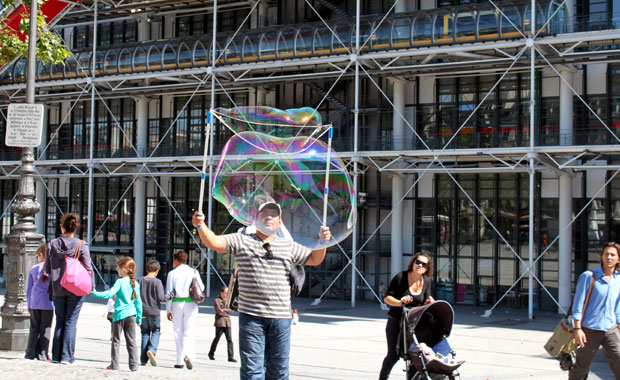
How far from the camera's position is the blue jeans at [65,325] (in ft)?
32.7

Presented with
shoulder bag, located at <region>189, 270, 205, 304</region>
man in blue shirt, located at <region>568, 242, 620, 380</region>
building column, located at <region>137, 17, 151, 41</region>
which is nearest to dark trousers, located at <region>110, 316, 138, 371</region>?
shoulder bag, located at <region>189, 270, 205, 304</region>

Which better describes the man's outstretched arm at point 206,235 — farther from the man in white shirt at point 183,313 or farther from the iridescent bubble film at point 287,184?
the man in white shirt at point 183,313

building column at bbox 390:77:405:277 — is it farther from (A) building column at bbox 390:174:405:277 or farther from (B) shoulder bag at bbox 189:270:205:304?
(B) shoulder bag at bbox 189:270:205:304

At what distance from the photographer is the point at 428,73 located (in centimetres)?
2719

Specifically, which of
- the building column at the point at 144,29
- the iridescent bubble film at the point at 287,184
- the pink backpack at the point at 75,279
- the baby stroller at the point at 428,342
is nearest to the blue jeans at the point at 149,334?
the pink backpack at the point at 75,279

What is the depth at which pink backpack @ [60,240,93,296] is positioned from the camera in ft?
31.8

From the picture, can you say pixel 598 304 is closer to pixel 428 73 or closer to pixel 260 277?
pixel 260 277

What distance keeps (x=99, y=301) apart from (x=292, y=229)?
20.0 m

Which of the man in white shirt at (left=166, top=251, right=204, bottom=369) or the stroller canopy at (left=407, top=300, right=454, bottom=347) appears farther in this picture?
the man in white shirt at (left=166, top=251, right=204, bottom=369)

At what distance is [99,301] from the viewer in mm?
26500

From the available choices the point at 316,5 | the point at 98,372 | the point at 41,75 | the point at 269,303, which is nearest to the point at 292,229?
the point at 269,303

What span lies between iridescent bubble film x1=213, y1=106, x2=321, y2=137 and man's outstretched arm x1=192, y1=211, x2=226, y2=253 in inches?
102

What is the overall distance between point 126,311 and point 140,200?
76.5 feet

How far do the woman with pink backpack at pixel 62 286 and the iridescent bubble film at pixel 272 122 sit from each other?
2546mm
